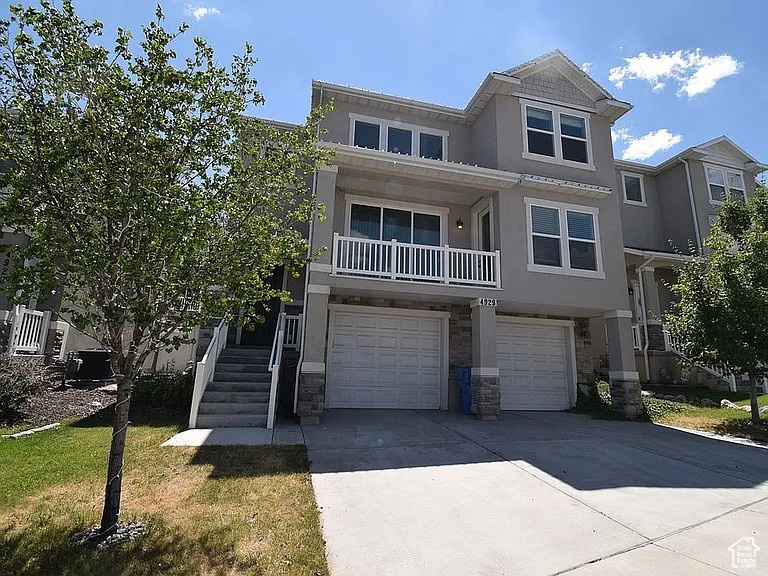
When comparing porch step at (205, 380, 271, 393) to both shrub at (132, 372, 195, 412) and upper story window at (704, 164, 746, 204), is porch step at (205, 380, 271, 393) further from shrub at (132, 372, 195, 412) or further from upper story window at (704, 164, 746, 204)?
upper story window at (704, 164, 746, 204)

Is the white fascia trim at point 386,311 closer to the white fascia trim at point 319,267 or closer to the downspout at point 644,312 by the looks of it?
the white fascia trim at point 319,267

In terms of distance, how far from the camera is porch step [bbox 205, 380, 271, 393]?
887 centimetres

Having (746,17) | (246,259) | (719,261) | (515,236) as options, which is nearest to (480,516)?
(246,259)

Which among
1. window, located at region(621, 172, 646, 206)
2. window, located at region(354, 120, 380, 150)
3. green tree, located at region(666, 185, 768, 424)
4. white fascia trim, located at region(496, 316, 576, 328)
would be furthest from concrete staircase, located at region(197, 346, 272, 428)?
window, located at region(621, 172, 646, 206)

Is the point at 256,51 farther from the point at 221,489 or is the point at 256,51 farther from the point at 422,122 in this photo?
the point at 422,122

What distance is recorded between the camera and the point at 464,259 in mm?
10711

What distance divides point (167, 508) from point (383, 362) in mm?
7221

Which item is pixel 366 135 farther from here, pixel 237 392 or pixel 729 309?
pixel 729 309

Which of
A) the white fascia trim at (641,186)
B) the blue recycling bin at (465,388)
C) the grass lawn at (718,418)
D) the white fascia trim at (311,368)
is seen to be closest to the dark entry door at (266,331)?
the white fascia trim at (311,368)

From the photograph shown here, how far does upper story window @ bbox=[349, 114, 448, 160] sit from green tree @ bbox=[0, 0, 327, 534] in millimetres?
8838

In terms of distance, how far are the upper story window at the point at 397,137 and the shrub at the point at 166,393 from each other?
27.8 ft

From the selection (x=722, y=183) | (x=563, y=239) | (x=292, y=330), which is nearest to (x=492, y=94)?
(x=563, y=239)

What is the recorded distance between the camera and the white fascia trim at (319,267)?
9094mm

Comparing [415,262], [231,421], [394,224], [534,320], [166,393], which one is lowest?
[231,421]
